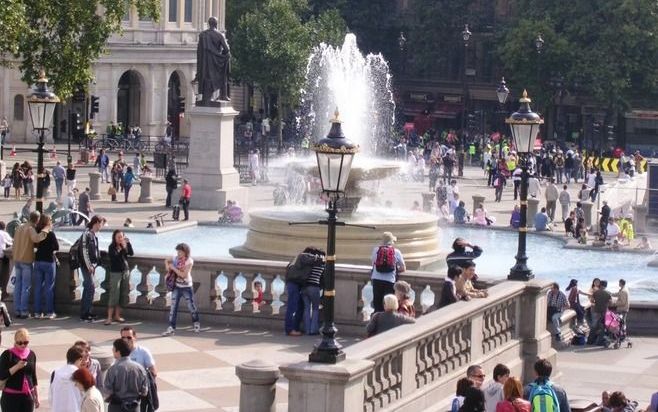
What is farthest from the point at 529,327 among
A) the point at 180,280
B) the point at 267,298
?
the point at 180,280

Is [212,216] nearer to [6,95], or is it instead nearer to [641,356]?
[641,356]

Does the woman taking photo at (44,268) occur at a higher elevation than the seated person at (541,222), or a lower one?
higher

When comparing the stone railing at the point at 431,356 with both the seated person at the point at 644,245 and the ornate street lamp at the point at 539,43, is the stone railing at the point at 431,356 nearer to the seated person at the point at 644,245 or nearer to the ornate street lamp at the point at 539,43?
the seated person at the point at 644,245

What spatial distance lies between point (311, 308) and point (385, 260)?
1.28 meters

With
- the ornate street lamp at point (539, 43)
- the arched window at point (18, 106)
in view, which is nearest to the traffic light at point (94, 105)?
the arched window at point (18, 106)

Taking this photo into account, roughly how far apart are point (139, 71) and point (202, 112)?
138ft

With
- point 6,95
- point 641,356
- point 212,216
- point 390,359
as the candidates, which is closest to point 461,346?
point 390,359

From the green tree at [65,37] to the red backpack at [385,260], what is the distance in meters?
29.4

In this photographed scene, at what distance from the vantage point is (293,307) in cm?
2305

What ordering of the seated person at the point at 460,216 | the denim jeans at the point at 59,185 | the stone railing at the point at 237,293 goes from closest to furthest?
the stone railing at the point at 237,293
the seated person at the point at 460,216
the denim jeans at the point at 59,185

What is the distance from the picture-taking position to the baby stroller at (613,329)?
89.8ft

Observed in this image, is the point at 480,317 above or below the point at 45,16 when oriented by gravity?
below

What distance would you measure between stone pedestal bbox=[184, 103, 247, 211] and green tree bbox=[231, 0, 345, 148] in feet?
122

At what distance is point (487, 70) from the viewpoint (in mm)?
106000
